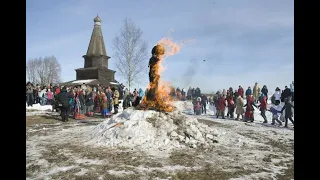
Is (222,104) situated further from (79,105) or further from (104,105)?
(79,105)

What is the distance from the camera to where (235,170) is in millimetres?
6605

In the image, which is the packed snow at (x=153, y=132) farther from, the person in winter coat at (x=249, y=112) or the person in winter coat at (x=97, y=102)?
the person in winter coat at (x=97, y=102)

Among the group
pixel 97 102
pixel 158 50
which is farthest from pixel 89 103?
pixel 158 50

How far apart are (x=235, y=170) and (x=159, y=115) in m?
4.85

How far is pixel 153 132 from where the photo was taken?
9828 millimetres

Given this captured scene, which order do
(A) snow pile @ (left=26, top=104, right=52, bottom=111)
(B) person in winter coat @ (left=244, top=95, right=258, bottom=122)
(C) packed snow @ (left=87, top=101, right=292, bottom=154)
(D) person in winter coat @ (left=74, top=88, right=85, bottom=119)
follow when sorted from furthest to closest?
(A) snow pile @ (left=26, top=104, right=52, bottom=111) → (D) person in winter coat @ (left=74, top=88, right=85, bottom=119) → (B) person in winter coat @ (left=244, top=95, right=258, bottom=122) → (C) packed snow @ (left=87, top=101, right=292, bottom=154)

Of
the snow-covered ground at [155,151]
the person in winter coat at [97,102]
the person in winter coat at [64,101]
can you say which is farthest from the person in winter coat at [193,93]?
the person in winter coat at [64,101]

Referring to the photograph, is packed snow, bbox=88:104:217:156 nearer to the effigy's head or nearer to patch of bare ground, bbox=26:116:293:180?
patch of bare ground, bbox=26:116:293:180

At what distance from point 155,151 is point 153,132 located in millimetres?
1386

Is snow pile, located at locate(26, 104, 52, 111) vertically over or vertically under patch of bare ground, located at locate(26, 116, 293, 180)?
over

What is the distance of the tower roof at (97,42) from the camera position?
3947 cm

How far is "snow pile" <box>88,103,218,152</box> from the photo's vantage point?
9250 millimetres

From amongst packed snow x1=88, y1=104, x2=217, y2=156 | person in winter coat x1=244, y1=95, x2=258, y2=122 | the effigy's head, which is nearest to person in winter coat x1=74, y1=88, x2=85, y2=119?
packed snow x1=88, y1=104, x2=217, y2=156
